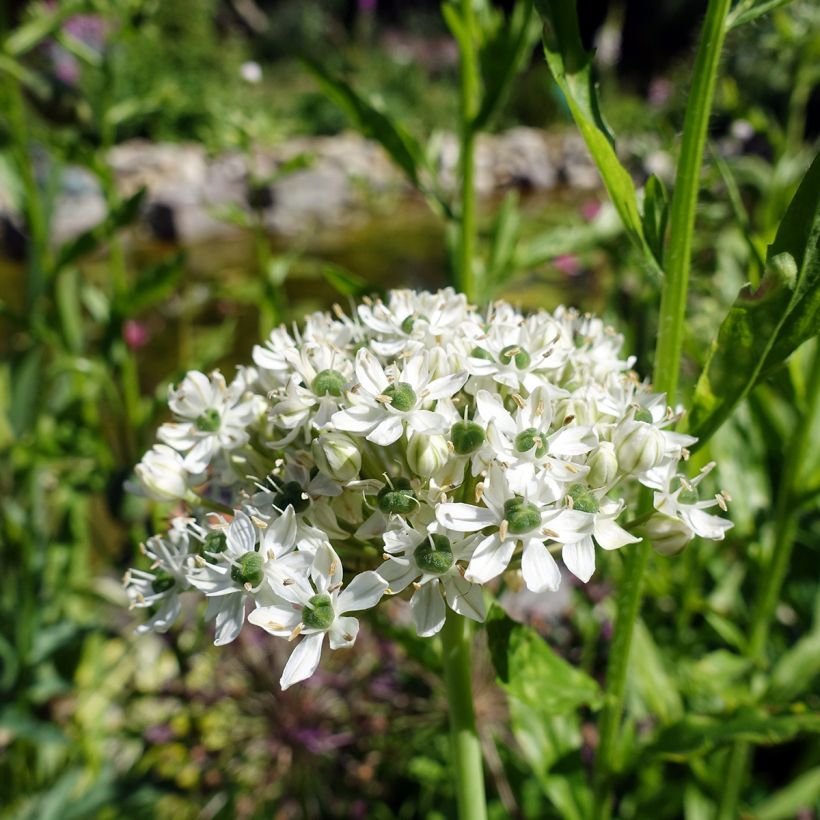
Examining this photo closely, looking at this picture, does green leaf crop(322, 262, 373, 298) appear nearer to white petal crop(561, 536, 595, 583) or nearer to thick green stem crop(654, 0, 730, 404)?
thick green stem crop(654, 0, 730, 404)

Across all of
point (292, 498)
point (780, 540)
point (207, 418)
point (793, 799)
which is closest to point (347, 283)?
point (207, 418)

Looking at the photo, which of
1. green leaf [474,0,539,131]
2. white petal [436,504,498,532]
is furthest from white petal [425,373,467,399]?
green leaf [474,0,539,131]

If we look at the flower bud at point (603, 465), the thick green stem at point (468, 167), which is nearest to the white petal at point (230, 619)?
the flower bud at point (603, 465)

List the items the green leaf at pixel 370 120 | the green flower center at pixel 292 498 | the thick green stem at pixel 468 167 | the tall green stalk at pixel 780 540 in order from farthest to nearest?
the thick green stem at pixel 468 167
the green leaf at pixel 370 120
the tall green stalk at pixel 780 540
the green flower center at pixel 292 498

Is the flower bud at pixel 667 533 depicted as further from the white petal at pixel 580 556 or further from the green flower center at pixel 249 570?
the green flower center at pixel 249 570

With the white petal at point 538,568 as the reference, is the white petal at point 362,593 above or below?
above

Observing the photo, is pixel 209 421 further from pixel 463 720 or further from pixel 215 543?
pixel 463 720

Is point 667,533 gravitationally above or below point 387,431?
below
